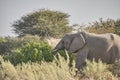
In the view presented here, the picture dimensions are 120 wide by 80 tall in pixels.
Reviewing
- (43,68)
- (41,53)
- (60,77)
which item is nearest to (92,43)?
(41,53)

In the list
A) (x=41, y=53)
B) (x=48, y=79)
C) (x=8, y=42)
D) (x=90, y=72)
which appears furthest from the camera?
(x=8, y=42)

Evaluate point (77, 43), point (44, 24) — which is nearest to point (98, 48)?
point (77, 43)

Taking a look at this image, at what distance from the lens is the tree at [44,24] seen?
44125 millimetres

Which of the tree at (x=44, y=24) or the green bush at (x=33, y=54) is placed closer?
the green bush at (x=33, y=54)

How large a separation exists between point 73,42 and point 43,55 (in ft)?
11.7

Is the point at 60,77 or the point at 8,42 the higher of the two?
the point at 60,77

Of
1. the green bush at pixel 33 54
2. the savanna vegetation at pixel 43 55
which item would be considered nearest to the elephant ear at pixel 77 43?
the savanna vegetation at pixel 43 55

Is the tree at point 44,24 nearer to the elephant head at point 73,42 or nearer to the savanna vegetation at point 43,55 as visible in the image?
the savanna vegetation at point 43,55

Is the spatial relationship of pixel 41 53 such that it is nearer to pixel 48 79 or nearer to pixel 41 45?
pixel 41 45

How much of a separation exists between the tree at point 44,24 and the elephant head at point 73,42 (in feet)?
88.2

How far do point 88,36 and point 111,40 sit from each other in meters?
0.84

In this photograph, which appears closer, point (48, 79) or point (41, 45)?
point (48, 79)

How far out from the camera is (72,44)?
1642cm

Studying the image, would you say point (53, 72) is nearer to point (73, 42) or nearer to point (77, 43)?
point (77, 43)
